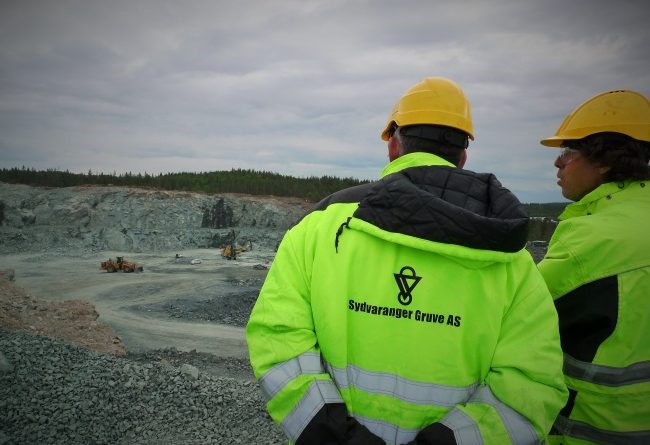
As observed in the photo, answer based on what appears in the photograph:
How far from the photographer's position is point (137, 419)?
17.9 feet

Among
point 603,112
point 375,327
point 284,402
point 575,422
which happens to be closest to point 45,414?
point 284,402

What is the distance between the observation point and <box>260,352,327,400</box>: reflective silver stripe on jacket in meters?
1.70

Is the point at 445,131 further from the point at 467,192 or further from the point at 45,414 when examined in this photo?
the point at 45,414

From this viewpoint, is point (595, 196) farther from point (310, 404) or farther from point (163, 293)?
point (163, 293)

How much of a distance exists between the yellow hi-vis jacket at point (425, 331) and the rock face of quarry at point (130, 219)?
34114 mm

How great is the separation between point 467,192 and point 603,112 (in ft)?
4.15

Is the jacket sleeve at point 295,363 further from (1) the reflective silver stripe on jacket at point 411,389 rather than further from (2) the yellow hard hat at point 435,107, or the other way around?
(2) the yellow hard hat at point 435,107

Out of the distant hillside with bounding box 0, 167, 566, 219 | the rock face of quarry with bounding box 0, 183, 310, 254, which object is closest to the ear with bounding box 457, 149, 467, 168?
the rock face of quarry with bounding box 0, 183, 310, 254

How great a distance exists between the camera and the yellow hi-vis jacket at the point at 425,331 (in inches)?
61.2

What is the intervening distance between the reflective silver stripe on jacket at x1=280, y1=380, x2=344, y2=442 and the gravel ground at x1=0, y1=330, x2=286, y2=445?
13.7ft

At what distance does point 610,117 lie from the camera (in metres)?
2.31

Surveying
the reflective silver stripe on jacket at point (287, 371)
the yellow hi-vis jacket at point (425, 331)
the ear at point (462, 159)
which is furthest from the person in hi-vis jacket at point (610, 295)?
the reflective silver stripe on jacket at point (287, 371)

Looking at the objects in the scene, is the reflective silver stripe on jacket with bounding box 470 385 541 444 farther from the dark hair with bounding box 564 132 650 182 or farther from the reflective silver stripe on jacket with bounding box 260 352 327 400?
the dark hair with bounding box 564 132 650 182

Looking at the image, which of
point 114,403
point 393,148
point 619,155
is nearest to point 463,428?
point 393,148
